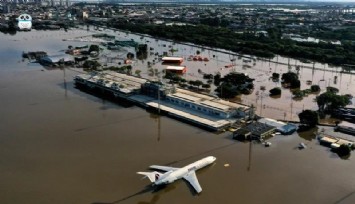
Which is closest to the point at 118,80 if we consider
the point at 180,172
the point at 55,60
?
the point at 55,60

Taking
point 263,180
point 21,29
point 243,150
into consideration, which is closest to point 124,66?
point 243,150

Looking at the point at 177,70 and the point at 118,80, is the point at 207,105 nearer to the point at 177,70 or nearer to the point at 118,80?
the point at 118,80

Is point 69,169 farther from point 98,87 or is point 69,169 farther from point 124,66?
point 124,66

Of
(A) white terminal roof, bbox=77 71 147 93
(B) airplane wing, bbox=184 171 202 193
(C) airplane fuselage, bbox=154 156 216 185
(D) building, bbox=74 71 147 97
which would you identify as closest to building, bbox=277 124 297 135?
(C) airplane fuselage, bbox=154 156 216 185

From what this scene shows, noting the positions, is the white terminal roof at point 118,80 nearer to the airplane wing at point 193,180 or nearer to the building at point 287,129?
the building at point 287,129

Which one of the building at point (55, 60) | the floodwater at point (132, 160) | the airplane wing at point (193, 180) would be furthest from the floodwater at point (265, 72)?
the airplane wing at point (193, 180)
